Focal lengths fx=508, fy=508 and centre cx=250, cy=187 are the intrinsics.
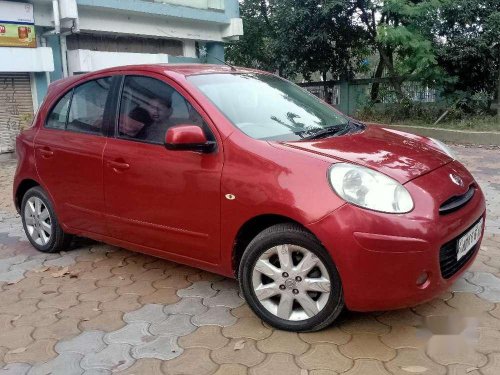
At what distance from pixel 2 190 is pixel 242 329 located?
252 inches

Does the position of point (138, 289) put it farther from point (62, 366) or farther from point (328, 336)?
point (328, 336)

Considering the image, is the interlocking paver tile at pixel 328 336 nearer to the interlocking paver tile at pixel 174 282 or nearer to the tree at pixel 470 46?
the interlocking paver tile at pixel 174 282

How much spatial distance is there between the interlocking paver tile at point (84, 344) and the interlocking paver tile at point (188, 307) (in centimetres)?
48

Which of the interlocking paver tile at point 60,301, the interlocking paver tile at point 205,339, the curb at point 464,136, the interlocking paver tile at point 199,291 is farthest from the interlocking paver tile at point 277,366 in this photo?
the curb at point 464,136

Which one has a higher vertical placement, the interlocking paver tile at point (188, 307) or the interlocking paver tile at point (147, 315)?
the interlocking paver tile at point (188, 307)

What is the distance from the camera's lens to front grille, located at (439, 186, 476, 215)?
107 inches

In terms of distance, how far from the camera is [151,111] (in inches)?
141

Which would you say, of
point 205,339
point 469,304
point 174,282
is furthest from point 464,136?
point 205,339

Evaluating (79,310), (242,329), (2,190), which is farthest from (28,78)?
(242,329)

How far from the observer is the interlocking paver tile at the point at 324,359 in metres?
2.60

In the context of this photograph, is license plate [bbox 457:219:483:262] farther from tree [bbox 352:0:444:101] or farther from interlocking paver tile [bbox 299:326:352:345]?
tree [bbox 352:0:444:101]

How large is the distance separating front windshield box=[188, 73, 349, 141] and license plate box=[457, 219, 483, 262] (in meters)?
1.11

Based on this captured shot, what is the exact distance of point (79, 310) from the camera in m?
3.43

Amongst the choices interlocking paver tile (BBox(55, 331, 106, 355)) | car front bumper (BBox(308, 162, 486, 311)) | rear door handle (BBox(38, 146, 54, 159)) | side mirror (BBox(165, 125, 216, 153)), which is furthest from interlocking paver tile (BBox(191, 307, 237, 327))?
rear door handle (BBox(38, 146, 54, 159))
